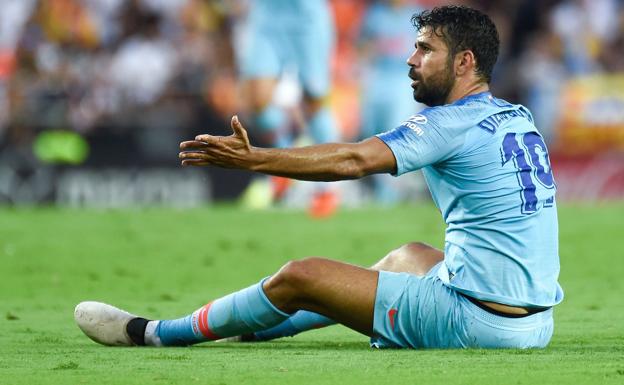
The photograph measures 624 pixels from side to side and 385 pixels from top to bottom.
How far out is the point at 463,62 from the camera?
612 centimetres

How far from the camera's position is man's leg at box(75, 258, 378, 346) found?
233 inches

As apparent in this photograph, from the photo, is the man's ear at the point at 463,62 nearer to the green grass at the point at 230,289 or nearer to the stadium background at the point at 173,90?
the green grass at the point at 230,289

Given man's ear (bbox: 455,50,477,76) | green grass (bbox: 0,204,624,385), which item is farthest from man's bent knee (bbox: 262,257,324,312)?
man's ear (bbox: 455,50,477,76)

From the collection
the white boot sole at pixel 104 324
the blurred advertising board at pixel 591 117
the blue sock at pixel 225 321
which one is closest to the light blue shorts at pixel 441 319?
the blue sock at pixel 225 321

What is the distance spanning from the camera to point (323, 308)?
5.99 meters

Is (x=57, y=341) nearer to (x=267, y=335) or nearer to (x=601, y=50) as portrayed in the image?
(x=267, y=335)

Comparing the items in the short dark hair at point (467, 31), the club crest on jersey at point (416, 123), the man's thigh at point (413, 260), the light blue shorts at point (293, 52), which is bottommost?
the man's thigh at point (413, 260)

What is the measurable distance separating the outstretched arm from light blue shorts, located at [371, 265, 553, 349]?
0.61 metres

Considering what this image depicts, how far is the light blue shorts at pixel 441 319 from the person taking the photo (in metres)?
5.92

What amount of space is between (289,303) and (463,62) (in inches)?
53.5

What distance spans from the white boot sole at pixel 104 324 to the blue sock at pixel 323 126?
32.6ft

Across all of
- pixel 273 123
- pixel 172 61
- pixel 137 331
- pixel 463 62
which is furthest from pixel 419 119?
pixel 172 61

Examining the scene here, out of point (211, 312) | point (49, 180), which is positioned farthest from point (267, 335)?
point (49, 180)

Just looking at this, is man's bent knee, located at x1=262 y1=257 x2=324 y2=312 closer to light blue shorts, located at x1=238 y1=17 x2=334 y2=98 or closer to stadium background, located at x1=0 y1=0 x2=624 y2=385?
stadium background, located at x1=0 y1=0 x2=624 y2=385
